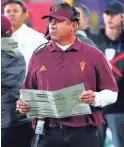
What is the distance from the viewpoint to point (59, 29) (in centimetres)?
532

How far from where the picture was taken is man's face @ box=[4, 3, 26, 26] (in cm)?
787

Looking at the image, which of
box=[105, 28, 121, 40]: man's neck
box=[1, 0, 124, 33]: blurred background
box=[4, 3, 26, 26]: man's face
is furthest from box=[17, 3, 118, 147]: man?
box=[1, 0, 124, 33]: blurred background

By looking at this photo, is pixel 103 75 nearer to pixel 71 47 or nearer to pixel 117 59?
pixel 71 47

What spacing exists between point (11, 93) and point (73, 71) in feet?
3.25

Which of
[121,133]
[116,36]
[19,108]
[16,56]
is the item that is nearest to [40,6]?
[116,36]

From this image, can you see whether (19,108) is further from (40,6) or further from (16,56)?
(40,6)

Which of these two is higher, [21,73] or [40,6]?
[21,73]

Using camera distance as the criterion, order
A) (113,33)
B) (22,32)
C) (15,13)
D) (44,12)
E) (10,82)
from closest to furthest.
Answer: (10,82) < (22,32) < (15,13) < (113,33) < (44,12)

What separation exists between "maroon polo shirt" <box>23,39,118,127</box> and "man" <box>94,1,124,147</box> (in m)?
2.25

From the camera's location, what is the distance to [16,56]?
609 cm

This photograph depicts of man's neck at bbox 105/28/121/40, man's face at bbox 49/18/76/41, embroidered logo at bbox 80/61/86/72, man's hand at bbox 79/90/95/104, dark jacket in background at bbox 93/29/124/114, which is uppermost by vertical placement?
man's face at bbox 49/18/76/41

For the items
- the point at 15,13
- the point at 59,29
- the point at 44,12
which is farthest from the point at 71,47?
the point at 44,12

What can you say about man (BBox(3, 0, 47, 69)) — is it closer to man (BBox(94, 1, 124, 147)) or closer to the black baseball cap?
man (BBox(94, 1, 124, 147))

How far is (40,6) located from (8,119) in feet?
23.3
